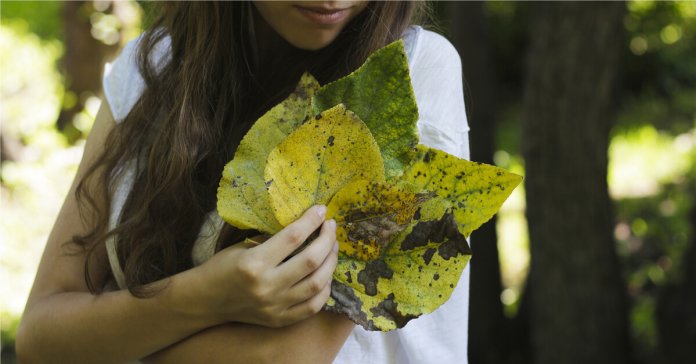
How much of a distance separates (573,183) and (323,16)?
95.6 inches

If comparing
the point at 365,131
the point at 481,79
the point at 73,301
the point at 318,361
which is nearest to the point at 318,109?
the point at 365,131

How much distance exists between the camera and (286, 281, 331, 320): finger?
1.21 meters

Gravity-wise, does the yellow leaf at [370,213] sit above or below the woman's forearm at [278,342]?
above

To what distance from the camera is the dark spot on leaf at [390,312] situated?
123 cm

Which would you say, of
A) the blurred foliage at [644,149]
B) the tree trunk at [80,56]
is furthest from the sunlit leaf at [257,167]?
the tree trunk at [80,56]

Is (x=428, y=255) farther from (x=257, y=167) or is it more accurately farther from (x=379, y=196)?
(x=257, y=167)

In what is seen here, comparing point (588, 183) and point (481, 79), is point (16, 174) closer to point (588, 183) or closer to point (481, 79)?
point (481, 79)

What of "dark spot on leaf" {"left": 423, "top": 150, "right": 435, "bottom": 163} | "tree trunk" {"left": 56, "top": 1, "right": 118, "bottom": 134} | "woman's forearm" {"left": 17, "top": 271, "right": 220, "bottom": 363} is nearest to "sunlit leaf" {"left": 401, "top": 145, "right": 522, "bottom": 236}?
"dark spot on leaf" {"left": 423, "top": 150, "right": 435, "bottom": 163}

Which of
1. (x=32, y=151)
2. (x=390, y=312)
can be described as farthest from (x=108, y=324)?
(x=32, y=151)

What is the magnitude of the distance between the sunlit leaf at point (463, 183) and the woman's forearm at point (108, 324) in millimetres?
384

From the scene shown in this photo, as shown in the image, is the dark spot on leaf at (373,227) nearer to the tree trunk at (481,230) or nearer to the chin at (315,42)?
the chin at (315,42)

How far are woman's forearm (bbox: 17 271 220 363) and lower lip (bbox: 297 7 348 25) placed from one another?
1.52ft

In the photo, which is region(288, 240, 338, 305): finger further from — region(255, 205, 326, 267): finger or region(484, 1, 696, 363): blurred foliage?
region(484, 1, 696, 363): blurred foliage

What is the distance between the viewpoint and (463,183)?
Answer: 1.24 m
